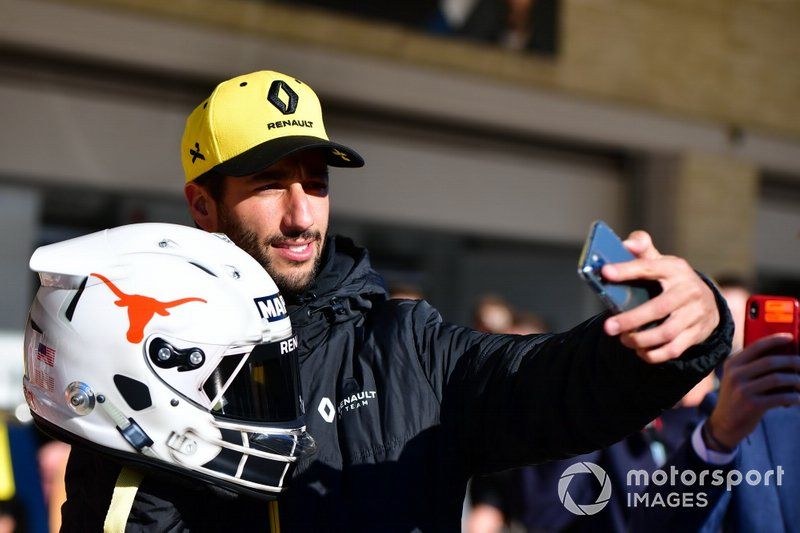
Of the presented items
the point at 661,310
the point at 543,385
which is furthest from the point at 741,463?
the point at 661,310

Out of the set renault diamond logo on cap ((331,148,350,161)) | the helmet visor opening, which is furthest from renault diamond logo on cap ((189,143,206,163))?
the helmet visor opening

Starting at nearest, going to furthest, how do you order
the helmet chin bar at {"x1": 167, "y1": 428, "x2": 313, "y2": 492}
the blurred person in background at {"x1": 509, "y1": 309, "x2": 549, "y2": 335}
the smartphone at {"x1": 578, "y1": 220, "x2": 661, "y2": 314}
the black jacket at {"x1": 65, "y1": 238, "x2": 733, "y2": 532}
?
the smartphone at {"x1": 578, "y1": 220, "x2": 661, "y2": 314} < the black jacket at {"x1": 65, "y1": 238, "x2": 733, "y2": 532} < the helmet chin bar at {"x1": 167, "y1": 428, "x2": 313, "y2": 492} < the blurred person in background at {"x1": 509, "y1": 309, "x2": 549, "y2": 335}

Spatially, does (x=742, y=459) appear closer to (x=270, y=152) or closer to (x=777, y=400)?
(x=777, y=400)

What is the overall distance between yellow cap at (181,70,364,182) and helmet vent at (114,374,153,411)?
0.47 m

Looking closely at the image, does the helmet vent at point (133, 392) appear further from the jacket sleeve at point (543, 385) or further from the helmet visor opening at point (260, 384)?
the jacket sleeve at point (543, 385)

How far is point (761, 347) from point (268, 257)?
3.15 ft

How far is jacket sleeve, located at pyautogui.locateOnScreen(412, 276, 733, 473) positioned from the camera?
4.99ft

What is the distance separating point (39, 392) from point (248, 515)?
479 millimetres

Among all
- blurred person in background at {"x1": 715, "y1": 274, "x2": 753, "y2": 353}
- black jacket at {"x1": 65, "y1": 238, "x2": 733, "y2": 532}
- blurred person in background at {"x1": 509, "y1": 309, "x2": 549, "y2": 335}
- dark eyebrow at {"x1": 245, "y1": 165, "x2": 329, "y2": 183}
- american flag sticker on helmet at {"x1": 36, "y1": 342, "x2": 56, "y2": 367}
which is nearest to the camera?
black jacket at {"x1": 65, "y1": 238, "x2": 733, "y2": 532}

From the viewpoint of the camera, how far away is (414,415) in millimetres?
1856

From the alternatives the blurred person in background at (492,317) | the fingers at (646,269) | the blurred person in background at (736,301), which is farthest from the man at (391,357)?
the blurred person in background at (492,317)

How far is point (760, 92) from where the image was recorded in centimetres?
1052

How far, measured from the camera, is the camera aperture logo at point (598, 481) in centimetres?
210

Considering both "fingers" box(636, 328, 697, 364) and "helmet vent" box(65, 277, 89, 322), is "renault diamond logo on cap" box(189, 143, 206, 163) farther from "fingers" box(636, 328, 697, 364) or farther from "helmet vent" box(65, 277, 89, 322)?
"fingers" box(636, 328, 697, 364)
